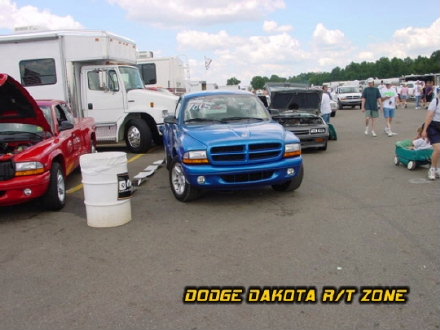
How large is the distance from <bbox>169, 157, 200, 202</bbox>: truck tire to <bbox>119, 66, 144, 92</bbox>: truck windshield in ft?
19.8

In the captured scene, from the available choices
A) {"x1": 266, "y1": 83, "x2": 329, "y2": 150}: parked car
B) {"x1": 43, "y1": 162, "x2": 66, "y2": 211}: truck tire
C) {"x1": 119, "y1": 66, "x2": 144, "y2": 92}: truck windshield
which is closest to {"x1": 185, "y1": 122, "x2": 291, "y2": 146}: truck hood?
{"x1": 43, "y1": 162, "x2": 66, "y2": 211}: truck tire

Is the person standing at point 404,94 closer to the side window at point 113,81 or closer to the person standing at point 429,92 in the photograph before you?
the person standing at point 429,92

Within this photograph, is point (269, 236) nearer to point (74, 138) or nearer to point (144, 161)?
point (74, 138)

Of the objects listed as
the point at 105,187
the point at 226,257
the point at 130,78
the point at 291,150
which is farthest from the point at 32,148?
the point at 130,78

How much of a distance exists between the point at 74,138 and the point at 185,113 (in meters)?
2.16

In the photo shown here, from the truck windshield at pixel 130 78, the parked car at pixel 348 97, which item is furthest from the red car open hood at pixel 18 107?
the parked car at pixel 348 97

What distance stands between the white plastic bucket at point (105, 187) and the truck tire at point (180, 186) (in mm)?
1069

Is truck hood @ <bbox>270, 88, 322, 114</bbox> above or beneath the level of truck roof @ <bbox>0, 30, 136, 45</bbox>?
beneath

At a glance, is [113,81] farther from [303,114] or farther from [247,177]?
[247,177]

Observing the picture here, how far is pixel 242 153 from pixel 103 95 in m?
7.03

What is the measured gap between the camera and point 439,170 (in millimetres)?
7539

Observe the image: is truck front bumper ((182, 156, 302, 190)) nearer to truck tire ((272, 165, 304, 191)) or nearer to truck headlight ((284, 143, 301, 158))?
truck headlight ((284, 143, 301, 158))

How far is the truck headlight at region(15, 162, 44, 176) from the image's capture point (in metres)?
5.68

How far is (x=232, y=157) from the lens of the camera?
20.0ft
